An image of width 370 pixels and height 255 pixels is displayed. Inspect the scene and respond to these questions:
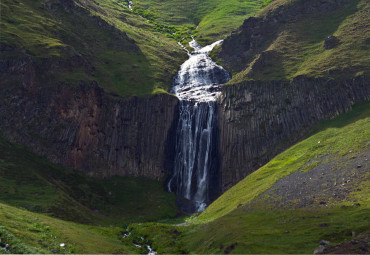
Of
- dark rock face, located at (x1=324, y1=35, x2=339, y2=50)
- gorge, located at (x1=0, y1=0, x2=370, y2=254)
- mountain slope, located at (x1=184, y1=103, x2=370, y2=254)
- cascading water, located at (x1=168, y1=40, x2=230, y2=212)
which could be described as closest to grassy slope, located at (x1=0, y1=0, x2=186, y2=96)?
gorge, located at (x1=0, y1=0, x2=370, y2=254)

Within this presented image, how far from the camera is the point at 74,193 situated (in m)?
69.1

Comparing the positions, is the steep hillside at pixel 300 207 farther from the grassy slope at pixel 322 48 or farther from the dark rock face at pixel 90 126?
the dark rock face at pixel 90 126

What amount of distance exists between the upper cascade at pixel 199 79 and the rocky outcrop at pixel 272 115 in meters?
12.7

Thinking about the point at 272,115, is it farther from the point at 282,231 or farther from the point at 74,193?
the point at 282,231

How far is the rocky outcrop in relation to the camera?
76.8 m

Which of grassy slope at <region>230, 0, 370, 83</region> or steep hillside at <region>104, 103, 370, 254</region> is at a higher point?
grassy slope at <region>230, 0, 370, 83</region>

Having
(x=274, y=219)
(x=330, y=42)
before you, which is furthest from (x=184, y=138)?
(x=274, y=219)

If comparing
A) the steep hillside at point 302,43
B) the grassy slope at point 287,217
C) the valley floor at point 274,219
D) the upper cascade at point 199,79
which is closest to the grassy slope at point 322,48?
the steep hillside at point 302,43

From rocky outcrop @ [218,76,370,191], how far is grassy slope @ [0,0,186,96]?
27.2 meters

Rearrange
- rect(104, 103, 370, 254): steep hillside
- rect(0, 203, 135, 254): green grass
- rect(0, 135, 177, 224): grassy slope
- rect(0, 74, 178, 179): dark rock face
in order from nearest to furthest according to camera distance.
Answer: rect(104, 103, 370, 254): steep hillside < rect(0, 203, 135, 254): green grass < rect(0, 135, 177, 224): grassy slope < rect(0, 74, 178, 179): dark rock face

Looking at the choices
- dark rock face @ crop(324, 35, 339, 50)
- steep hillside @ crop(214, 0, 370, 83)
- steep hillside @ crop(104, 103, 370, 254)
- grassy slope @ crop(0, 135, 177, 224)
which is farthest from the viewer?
dark rock face @ crop(324, 35, 339, 50)

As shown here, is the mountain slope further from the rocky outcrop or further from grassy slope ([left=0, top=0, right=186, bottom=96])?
grassy slope ([left=0, top=0, right=186, bottom=96])

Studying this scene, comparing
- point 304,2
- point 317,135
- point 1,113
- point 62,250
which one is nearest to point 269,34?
point 304,2

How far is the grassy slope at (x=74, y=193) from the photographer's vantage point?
186 ft
